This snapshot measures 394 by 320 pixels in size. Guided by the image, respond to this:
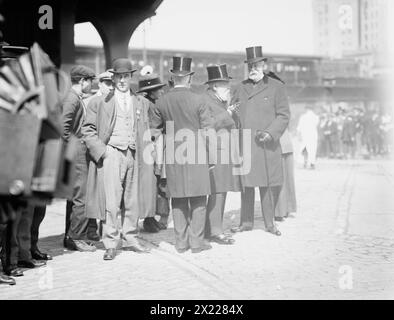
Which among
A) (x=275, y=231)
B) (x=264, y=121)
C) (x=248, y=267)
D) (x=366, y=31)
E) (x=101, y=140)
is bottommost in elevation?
(x=248, y=267)

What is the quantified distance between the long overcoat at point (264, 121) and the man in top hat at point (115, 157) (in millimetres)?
1632

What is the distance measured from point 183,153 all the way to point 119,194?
2.67 feet

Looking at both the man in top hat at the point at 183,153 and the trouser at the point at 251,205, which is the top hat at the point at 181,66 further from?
the trouser at the point at 251,205

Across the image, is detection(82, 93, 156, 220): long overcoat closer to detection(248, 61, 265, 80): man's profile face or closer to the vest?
the vest

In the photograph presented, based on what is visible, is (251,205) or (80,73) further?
(251,205)

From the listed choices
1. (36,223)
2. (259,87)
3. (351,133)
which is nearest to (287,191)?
(259,87)

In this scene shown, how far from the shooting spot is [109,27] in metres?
11.1

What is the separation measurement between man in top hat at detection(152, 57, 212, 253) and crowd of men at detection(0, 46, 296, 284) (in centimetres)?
1

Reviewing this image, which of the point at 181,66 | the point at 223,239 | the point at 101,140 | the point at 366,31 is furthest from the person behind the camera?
the point at 366,31

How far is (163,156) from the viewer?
671 cm

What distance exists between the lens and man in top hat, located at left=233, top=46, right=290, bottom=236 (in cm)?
743

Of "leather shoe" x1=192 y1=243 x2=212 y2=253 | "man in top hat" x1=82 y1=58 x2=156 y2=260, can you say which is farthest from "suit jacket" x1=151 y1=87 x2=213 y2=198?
A: "leather shoe" x1=192 y1=243 x2=212 y2=253

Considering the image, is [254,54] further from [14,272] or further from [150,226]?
[14,272]

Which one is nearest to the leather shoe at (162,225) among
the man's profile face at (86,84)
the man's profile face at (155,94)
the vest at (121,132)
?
the man's profile face at (155,94)
